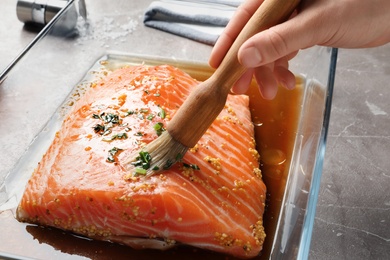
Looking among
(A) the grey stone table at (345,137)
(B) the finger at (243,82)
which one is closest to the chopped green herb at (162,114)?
(B) the finger at (243,82)

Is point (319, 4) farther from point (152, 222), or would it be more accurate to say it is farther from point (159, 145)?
point (152, 222)

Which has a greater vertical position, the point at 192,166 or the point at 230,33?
the point at 230,33

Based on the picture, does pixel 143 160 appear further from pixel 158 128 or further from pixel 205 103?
→ pixel 205 103

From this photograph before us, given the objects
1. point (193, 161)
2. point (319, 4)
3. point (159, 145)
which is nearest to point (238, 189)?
point (193, 161)

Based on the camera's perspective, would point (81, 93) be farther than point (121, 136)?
Yes

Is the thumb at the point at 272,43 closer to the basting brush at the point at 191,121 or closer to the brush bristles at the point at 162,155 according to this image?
the basting brush at the point at 191,121

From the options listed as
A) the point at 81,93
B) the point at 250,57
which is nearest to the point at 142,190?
the point at 250,57
